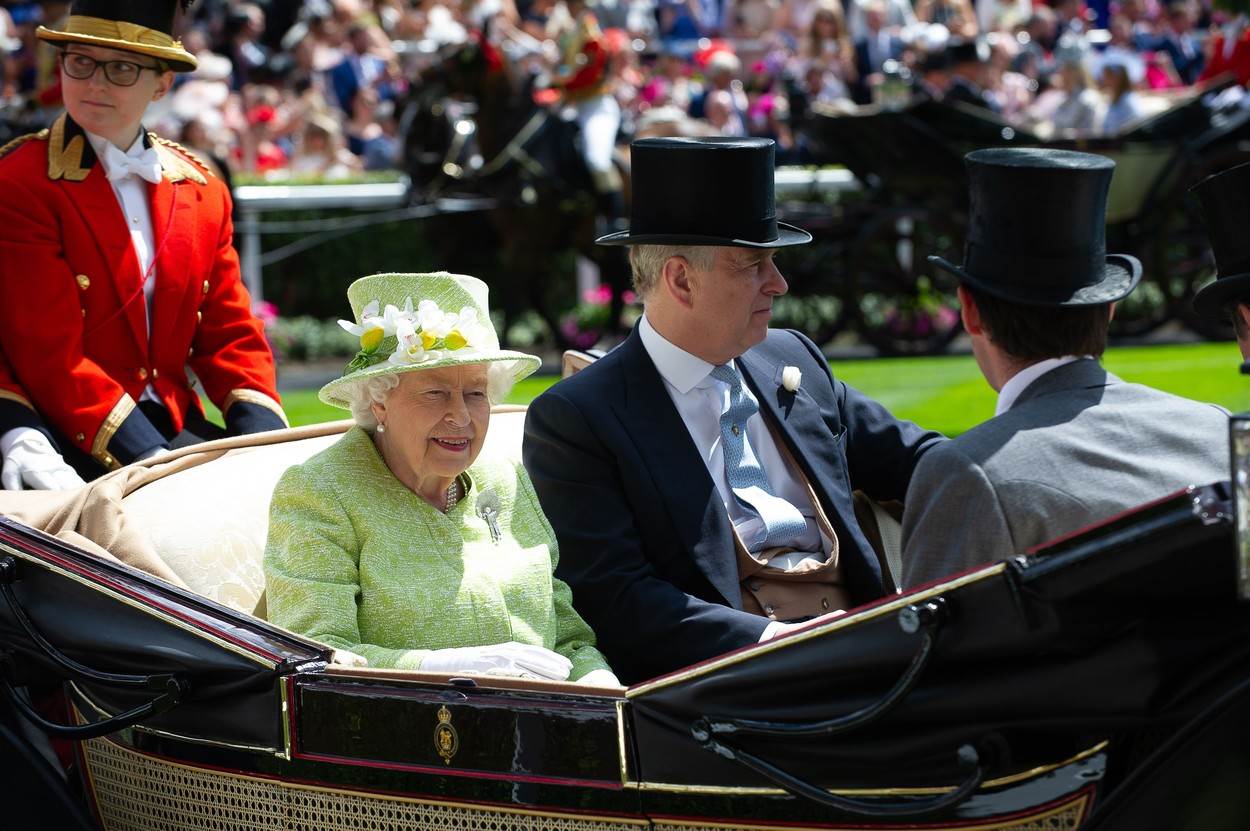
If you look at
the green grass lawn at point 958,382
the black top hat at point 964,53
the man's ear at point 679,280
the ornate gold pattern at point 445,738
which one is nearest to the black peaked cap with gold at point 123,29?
the man's ear at point 679,280

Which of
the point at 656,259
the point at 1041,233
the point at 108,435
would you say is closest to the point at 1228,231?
the point at 1041,233

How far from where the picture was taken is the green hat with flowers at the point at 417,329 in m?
3.08

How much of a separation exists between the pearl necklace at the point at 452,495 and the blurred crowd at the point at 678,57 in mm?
8350

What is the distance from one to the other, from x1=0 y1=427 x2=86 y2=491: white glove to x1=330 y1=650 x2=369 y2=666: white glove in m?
0.99

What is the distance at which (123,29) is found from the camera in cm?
377

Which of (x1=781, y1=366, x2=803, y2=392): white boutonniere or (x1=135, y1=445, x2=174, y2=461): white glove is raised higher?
(x1=781, y1=366, x2=803, y2=392): white boutonniere

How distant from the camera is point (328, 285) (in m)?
13.7

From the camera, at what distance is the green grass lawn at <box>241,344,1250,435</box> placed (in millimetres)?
8328

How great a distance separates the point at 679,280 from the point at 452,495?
585 mm

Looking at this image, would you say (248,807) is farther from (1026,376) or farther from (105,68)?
(105,68)

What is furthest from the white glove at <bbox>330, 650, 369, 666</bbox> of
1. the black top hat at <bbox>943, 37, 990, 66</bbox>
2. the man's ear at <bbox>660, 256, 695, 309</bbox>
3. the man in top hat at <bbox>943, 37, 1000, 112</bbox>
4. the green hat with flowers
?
the black top hat at <bbox>943, 37, 990, 66</bbox>

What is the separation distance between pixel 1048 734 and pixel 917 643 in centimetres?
20

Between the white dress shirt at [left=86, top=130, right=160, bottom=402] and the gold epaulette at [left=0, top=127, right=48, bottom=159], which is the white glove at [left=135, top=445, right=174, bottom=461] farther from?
the gold epaulette at [left=0, top=127, right=48, bottom=159]

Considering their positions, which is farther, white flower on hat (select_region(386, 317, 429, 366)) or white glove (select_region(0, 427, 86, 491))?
white glove (select_region(0, 427, 86, 491))
